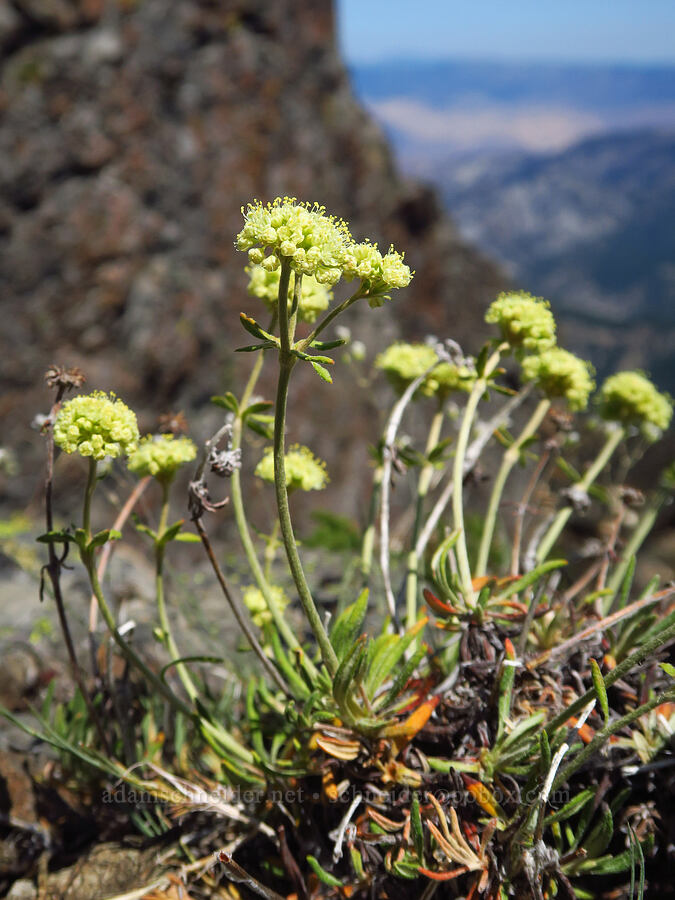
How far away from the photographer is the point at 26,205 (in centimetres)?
1056

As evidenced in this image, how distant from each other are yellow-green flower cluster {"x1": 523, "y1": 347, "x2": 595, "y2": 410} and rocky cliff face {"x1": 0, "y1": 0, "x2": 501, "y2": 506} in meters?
6.83

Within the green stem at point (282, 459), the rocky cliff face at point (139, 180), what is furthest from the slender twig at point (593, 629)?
the rocky cliff face at point (139, 180)

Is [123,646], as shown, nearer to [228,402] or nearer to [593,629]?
[228,402]

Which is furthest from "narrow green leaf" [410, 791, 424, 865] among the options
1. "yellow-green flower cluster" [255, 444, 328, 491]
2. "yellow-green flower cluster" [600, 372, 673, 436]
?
"yellow-green flower cluster" [600, 372, 673, 436]

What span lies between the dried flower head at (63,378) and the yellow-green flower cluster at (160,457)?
311mm

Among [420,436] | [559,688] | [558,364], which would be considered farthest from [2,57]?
[559,688]

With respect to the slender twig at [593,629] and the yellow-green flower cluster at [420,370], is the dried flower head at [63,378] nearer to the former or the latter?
the yellow-green flower cluster at [420,370]

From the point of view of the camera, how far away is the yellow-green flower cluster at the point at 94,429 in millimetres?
2045

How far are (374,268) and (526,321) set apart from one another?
99cm

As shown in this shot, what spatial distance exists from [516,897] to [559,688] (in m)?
0.69

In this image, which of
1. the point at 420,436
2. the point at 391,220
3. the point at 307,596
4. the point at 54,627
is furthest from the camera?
the point at 391,220

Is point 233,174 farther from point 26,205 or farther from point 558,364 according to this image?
point 558,364

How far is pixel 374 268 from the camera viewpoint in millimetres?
1807

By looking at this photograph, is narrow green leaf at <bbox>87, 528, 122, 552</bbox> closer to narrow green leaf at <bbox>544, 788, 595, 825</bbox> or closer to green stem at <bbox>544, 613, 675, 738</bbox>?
green stem at <bbox>544, 613, 675, 738</bbox>
